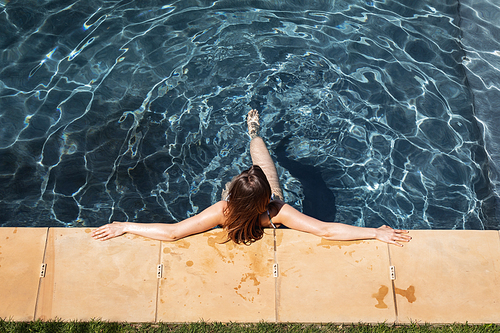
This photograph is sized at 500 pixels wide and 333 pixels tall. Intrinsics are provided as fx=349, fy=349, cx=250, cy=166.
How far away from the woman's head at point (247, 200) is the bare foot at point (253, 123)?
2.04 meters

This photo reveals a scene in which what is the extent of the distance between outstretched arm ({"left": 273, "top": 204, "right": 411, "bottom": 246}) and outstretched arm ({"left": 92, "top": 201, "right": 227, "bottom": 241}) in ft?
2.40

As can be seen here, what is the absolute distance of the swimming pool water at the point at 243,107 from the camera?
17.8ft

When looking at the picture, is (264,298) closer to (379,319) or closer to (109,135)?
(379,319)

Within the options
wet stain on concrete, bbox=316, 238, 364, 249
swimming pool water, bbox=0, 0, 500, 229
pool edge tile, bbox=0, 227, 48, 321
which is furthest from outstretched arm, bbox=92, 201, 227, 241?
wet stain on concrete, bbox=316, 238, 364, 249

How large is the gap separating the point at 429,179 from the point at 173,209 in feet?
13.3

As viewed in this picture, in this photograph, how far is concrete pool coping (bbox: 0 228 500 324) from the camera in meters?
3.92

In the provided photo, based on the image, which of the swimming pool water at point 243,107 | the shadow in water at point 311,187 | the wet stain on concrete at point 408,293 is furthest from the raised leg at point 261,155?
the wet stain on concrete at point 408,293

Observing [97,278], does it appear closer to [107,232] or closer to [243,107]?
[107,232]

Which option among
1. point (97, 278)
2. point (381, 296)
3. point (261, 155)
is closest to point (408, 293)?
point (381, 296)

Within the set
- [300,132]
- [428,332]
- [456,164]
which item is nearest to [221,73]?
[300,132]

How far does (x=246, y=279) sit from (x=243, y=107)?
10.0 ft

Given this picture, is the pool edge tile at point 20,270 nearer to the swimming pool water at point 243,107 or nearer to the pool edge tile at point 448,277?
the swimming pool water at point 243,107

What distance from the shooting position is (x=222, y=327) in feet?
12.7

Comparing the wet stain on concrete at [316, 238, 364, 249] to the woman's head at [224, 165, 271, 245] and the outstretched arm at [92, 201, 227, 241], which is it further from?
the outstretched arm at [92, 201, 227, 241]
